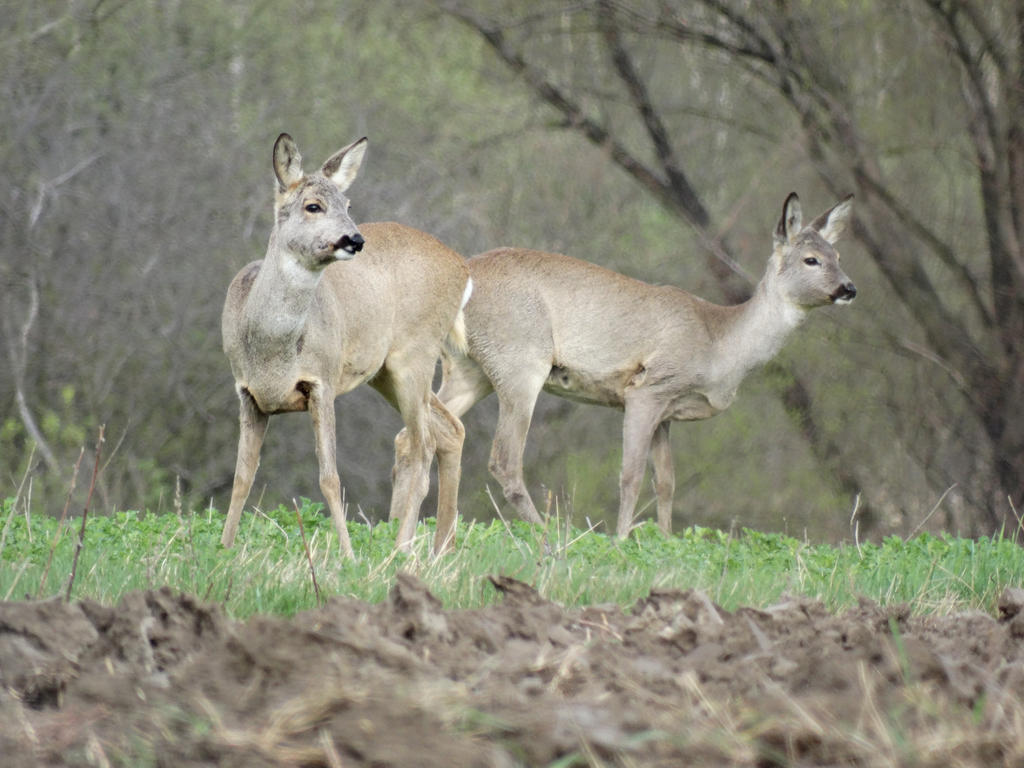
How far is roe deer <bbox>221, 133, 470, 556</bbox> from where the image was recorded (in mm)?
7750

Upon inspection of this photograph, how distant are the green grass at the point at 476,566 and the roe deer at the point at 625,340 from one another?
239 centimetres

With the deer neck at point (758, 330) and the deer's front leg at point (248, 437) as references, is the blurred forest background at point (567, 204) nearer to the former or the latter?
the deer neck at point (758, 330)

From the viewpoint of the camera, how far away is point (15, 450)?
49.1 ft

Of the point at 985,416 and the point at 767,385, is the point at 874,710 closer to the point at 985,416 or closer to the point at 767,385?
the point at 985,416

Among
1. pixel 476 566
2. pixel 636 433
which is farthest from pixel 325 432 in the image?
pixel 636 433

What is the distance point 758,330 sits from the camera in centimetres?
1274

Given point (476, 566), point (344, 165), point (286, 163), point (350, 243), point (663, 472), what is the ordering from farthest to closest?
point (663, 472) < point (344, 165) < point (286, 163) < point (350, 243) < point (476, 566)

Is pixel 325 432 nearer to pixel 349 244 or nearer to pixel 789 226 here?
pixel 349 244

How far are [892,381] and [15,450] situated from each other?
8406 mm

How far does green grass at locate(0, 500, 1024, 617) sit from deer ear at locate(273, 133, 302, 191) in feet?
6.02

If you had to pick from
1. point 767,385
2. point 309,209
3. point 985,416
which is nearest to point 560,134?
point 767,385

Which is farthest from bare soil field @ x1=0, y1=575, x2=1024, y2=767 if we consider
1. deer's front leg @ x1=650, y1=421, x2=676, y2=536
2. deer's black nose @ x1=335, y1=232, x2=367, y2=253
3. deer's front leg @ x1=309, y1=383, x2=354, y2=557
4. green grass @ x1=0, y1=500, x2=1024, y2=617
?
deer's front leg @ x1=650, y1=421, x2=676, y2=536

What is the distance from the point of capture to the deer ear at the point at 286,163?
802 cm

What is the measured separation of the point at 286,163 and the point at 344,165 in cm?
39
